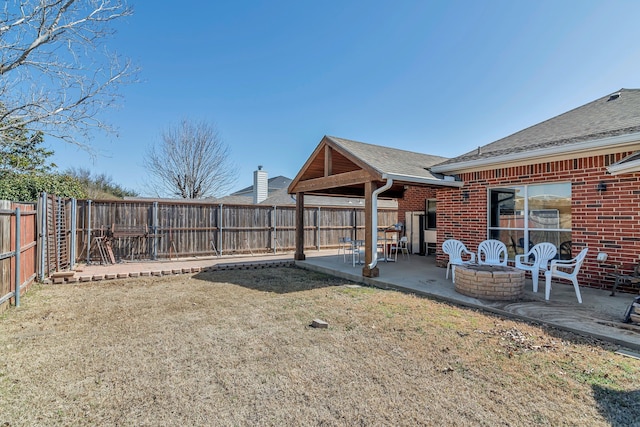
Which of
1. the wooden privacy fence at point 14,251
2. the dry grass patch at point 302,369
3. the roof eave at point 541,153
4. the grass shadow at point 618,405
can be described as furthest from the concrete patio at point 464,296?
the roof eave at point 541,153

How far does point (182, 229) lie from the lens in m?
11.0

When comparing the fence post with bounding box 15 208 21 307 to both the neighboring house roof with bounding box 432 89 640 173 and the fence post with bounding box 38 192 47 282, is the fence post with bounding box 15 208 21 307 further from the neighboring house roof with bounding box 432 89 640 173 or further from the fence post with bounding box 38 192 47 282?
the neighboring house roof with bounding box 432 89 640 173

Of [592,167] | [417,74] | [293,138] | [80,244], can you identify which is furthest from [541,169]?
[293,138]

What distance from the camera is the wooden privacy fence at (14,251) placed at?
482cm

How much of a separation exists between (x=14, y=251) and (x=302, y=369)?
18.2 feet

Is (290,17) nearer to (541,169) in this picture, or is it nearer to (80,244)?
(541,169)

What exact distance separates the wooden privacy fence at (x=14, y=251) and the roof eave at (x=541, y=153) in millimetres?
8954

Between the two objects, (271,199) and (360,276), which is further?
(271,199)

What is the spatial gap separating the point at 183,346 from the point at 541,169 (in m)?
7.44

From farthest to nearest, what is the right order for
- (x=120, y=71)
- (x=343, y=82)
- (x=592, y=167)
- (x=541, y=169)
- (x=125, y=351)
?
(x=343, y=82), (x=120, y=71), (x=541, y=169), (x=592, y=167), (x=125, y=351)

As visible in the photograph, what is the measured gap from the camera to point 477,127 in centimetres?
1319

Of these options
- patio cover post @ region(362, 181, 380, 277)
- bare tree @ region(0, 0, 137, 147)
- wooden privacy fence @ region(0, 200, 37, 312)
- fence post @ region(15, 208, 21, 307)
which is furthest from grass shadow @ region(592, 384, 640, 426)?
bare tree @ region(0, 0, 137, 147)

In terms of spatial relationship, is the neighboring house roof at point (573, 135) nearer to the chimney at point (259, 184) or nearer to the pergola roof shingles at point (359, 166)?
the pergola roof shingles at point (359, 166)

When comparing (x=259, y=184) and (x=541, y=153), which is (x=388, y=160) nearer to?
(x=541, y=153)
